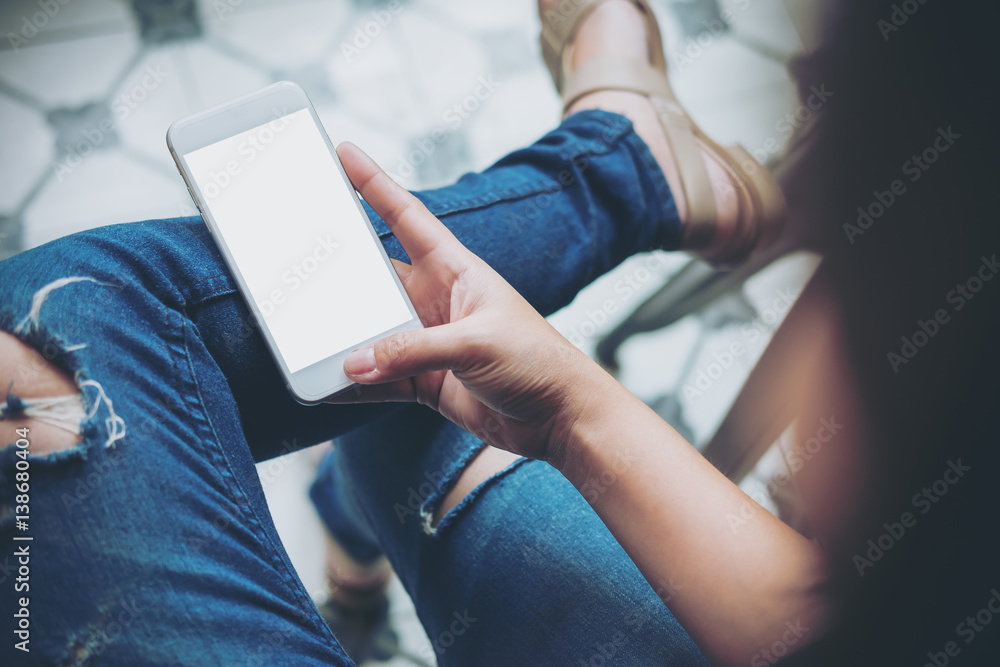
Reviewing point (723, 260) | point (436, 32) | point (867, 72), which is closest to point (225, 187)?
point (867, 72)

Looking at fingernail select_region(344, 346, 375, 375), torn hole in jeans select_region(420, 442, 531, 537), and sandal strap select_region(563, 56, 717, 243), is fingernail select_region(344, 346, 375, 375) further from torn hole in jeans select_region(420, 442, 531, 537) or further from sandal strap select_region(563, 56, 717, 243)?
sandal strap select_region(563, 56, 717, 243)

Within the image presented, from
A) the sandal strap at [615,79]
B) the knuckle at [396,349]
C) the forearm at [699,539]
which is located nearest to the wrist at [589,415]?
the forearm at [699,539]

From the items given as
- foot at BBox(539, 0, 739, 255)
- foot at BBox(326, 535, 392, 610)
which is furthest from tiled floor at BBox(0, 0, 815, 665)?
foot at BBox(539, 0, 739, 255)

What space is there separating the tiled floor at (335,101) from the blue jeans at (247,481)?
1.16 ft

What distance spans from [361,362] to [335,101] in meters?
0.63

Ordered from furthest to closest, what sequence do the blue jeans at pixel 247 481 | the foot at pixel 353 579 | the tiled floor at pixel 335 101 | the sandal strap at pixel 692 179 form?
the tiled floor at pixel 335 101, the foot at pixel 353 579, the sandal strap at pixel 692 179, the blue jeans at pixel 247 481

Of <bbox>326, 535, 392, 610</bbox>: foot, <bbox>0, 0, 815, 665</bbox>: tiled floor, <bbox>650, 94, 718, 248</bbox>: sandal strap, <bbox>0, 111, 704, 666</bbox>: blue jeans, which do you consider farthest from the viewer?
<bbox>0, 0, 815, 665</bbox>: tiled floor

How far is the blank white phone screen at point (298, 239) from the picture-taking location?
1.34ft

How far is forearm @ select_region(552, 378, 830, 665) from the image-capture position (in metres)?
0.34

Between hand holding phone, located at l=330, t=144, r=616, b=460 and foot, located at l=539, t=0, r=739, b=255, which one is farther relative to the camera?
foot, located at l=539, t=0, r=739, b=255

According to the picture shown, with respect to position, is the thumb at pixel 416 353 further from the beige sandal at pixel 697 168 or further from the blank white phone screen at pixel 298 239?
the beige sandal at pixel 697 168

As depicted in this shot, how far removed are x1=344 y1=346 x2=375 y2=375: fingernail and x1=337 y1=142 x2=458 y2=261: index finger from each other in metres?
0.08

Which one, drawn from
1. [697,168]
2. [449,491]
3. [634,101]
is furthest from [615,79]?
[449,491]

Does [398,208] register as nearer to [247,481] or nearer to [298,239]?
[298,239]
